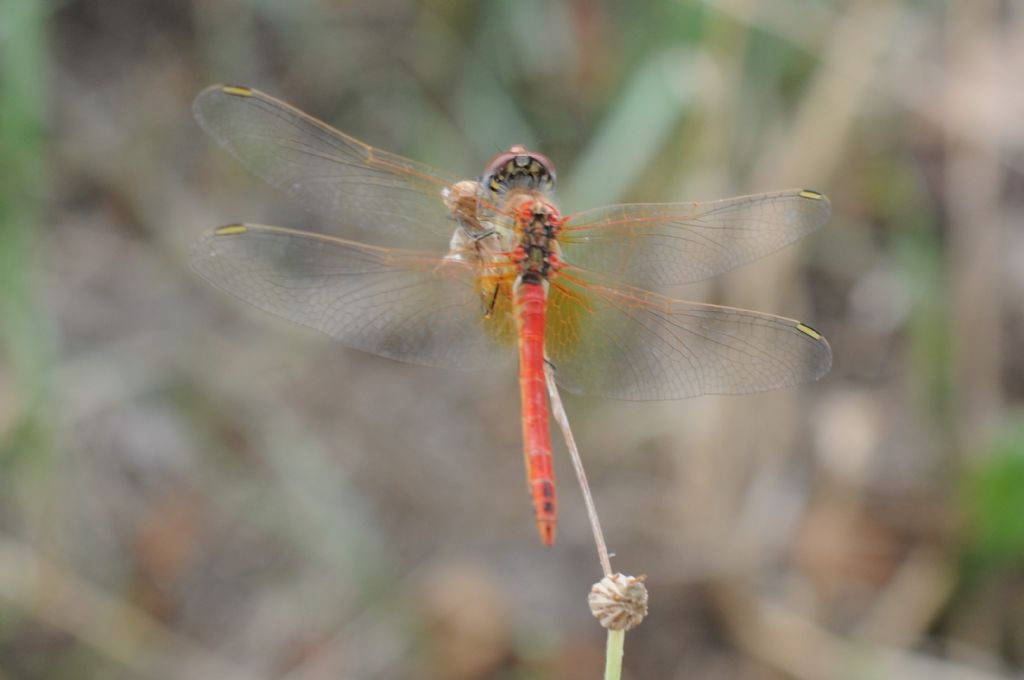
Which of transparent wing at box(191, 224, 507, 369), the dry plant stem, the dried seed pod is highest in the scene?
transparent wing at box(191, 224, 507, 369)

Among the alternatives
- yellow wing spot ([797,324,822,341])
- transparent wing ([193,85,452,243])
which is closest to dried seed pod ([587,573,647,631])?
yellow wing spot ([797,324,822,341])

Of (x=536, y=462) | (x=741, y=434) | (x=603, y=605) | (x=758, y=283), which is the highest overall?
(x=758, y=283)

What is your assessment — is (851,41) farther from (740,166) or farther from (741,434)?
(741,434)

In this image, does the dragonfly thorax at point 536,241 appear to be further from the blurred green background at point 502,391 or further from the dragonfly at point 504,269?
the blurred green background at point 502,391

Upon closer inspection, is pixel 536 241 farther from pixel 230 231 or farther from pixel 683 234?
pixel 230 231

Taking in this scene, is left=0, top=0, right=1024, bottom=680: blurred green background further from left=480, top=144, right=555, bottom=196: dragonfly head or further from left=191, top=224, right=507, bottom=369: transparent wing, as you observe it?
left=191, top=224, right=507, bottom=369: transparent wing

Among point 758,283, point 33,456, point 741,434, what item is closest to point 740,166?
point 758,283
